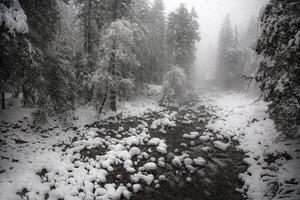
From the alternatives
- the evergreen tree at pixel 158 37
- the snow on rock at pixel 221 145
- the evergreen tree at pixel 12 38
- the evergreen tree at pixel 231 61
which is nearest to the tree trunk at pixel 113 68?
the evergreen tree at pixel 12 38

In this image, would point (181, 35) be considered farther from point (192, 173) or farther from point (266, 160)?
point (192, 173)

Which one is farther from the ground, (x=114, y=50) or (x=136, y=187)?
(x=114, y=50)

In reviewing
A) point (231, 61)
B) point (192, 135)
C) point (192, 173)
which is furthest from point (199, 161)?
point (231, 61)

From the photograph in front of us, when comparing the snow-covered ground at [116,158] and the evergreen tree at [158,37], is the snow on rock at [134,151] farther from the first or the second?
the evergreen tree at [158,37]

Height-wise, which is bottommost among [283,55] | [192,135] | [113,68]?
[192,135]

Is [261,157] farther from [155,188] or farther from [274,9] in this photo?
[274,9]

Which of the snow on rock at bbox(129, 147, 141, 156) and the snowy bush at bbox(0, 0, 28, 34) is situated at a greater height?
the snowy bush at bbox(0, 0, 28, 34)

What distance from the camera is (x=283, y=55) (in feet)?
26.9

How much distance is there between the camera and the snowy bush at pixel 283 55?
7723 mm

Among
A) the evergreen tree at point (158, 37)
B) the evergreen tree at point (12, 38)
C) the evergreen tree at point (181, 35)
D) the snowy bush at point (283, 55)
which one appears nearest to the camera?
the evergreen tree at point (12, 38)

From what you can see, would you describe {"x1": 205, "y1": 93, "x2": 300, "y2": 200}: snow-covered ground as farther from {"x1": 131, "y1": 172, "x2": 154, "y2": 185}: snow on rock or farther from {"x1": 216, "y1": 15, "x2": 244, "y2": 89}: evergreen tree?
{"x1": 216, "y1": 15, "x2": 244, "y2": 89}: evergreen tree

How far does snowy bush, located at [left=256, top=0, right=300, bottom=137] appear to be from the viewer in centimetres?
772

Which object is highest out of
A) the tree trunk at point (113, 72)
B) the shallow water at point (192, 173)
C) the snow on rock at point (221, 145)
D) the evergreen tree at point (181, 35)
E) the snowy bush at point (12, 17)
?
the evergreen tree at point (181, 35)

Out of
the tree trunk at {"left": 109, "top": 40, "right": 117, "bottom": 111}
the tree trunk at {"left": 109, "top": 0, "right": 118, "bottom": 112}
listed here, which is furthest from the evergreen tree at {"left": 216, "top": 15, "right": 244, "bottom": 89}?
the tree trunk at {"left": 109, "top": 40, "right": 117, "bottom": 111}
